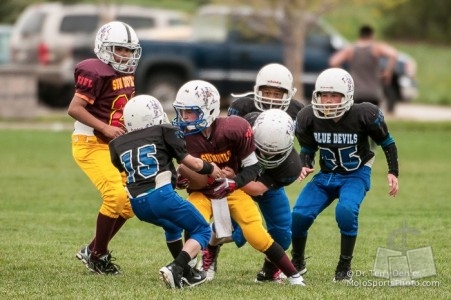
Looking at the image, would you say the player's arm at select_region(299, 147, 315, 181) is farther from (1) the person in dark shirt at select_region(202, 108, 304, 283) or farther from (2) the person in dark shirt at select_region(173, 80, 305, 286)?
(2) the person in dark shirt at select_region(173, 80, 305, 286)

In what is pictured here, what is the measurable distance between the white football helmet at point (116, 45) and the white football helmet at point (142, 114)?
1.00 m

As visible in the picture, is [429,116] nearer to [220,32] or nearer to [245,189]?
[220,32]

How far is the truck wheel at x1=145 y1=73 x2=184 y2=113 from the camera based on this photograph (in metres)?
23.6

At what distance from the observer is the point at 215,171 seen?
25.1 ft

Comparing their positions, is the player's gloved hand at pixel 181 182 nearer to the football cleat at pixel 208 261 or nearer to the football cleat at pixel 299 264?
the football cleat at pixel 208 261

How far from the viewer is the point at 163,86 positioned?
77.7ft

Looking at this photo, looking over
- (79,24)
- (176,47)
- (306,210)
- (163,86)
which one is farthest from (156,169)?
(79,24)

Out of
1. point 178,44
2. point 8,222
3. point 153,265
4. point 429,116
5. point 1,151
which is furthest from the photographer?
point 429,116

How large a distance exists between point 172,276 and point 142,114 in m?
1.08

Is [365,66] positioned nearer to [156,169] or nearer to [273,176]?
[273,176]

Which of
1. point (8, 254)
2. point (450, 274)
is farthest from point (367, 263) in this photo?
point (8, 254)

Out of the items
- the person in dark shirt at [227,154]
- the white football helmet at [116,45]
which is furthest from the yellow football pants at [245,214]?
the white football helmet at [116,45]

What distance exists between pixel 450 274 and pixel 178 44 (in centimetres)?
1610

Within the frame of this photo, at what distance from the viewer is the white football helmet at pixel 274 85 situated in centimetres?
846
